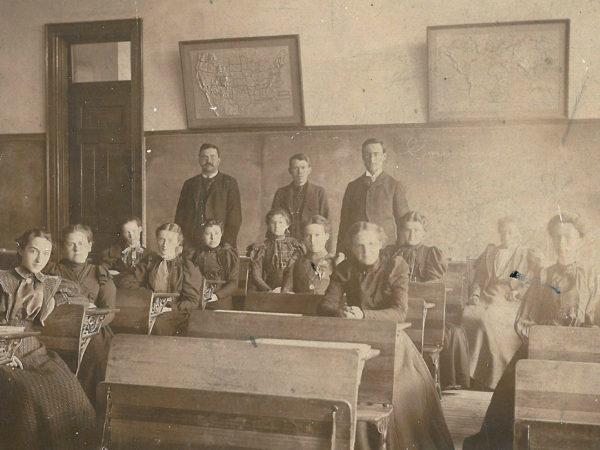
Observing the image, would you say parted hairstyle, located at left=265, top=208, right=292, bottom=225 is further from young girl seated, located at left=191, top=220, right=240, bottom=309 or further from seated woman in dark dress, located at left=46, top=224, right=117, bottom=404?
seated woman in dark dress, located at left=46, top=224, right=117, bottom=404

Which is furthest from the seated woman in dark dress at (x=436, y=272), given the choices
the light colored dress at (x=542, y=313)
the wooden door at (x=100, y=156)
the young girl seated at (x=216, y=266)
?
the wooden door at (x=100, y=156)

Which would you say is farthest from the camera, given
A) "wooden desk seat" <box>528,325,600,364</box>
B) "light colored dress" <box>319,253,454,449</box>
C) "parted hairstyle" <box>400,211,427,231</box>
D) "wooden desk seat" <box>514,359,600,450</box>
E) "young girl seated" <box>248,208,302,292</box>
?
"young girl seated" <box>248,208,302,292</box>

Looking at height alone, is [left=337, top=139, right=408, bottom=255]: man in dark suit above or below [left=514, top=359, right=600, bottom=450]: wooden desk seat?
above

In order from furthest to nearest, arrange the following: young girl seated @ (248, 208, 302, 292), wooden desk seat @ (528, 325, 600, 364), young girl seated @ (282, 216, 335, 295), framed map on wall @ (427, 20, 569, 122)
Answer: young girl seated @ (248, 208, 302, 292)
young girl seated @ (282, 216, 335, 295)
framed map on wall @ (427, 20, 569, 122)
wooden desk seat @ (528, 325, 600, 364)

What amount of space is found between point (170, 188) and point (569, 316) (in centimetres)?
244

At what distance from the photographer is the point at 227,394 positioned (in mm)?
3285

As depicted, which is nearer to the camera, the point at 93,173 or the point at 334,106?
the point at 334,106

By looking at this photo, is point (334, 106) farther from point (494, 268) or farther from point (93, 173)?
point (93, 173)

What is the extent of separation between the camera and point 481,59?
13.3ft

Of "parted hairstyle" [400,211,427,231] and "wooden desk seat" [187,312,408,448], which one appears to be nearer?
"wooden desk seat" [187,312,408,448]

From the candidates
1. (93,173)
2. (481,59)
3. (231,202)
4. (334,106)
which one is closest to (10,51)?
(93,173)

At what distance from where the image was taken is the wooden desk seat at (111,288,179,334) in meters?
4.49

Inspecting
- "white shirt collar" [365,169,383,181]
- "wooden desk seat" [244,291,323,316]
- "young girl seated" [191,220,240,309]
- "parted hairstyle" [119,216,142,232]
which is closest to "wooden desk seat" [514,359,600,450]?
"wooden desk seat" [244,291,323,316]

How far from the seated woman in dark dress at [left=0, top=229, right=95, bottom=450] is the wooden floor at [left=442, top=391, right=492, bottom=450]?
198 centimetres
